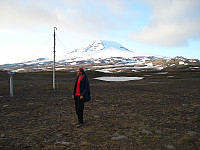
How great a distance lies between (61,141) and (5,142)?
80.1 inches

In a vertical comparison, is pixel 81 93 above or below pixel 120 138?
above

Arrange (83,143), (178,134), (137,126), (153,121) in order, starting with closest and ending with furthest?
(83,143) < (178,134) < (137,126) < (153,121)

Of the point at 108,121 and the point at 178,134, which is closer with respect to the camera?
the point at 178,134

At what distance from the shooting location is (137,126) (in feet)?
27.5

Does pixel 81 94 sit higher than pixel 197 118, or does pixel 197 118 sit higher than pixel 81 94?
pixel 81 94

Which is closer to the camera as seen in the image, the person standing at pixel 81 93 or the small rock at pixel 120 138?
the small rock at pixel 120 138

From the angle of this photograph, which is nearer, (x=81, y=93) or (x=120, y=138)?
(x=120, y=138)

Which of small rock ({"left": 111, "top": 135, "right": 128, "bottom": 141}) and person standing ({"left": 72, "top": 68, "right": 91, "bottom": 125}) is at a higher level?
person standing ({"left": 72, "top": 68, "right": 91, "bottom": 125})

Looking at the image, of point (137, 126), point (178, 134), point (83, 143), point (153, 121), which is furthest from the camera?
point (153, 121)

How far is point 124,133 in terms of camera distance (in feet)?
24.2

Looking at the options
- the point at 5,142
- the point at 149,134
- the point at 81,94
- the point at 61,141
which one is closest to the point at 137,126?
the point at 149,134

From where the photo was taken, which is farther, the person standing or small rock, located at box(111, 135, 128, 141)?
the person standing

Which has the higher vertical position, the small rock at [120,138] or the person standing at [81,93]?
the person standing at [81,93]

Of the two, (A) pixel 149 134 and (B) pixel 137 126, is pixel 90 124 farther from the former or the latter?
(A) pixel 149 134
